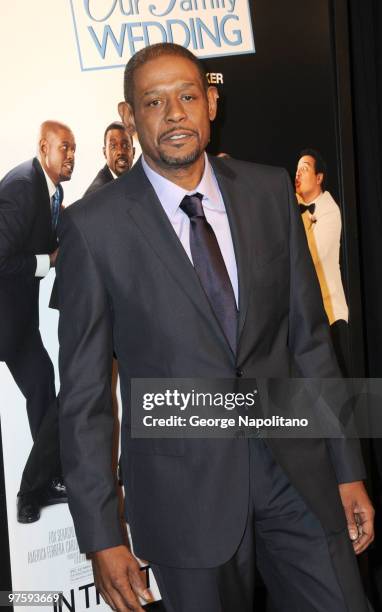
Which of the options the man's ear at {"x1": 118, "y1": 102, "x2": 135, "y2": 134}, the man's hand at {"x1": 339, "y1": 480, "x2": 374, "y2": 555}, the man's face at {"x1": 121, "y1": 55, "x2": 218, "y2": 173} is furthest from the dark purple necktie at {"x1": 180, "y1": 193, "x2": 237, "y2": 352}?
the man's hand at {"x1": 339, "y1": 480, "x2": 374, "y2": 555}

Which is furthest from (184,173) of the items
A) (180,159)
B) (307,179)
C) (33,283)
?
(307,179)

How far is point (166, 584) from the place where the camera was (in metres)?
1.90

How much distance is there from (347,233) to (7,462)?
5.09ft

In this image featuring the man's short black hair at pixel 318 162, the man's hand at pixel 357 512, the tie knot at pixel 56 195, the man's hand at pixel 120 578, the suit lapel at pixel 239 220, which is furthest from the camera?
the man's short black hair at pixel 318 162

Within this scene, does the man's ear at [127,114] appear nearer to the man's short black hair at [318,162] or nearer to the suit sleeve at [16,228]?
the suit sleeve at [16,228]

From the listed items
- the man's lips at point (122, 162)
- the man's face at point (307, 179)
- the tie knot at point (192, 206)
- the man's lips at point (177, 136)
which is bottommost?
the man's face at point (307, 179)

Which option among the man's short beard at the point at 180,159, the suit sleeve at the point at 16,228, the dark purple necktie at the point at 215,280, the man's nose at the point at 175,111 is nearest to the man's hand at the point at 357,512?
the dark purple necktie at the point at 215,280

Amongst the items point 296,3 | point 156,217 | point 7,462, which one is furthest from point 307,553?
point 296,3

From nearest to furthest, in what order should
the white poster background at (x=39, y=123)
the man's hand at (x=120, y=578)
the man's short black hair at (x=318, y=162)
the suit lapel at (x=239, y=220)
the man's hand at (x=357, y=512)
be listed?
the man's hand at (x=120, y=578), the suit lapel at (x=239, y=220), the man's hand at (x=357, y=512), the white poster background at (x=39, y=123), the man's short black hair at (x=318, y=162)

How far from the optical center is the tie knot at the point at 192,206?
194cm

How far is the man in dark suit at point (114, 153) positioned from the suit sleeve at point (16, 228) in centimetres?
21

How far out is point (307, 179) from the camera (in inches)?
118

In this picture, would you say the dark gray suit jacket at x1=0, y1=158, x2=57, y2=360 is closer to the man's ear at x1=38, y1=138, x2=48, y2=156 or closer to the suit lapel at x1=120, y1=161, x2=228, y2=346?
the man's ear at x1=38, y1=138, x2=48, y2=156

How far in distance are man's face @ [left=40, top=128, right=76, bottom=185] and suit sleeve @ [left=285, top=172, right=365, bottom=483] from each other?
2.73ft
